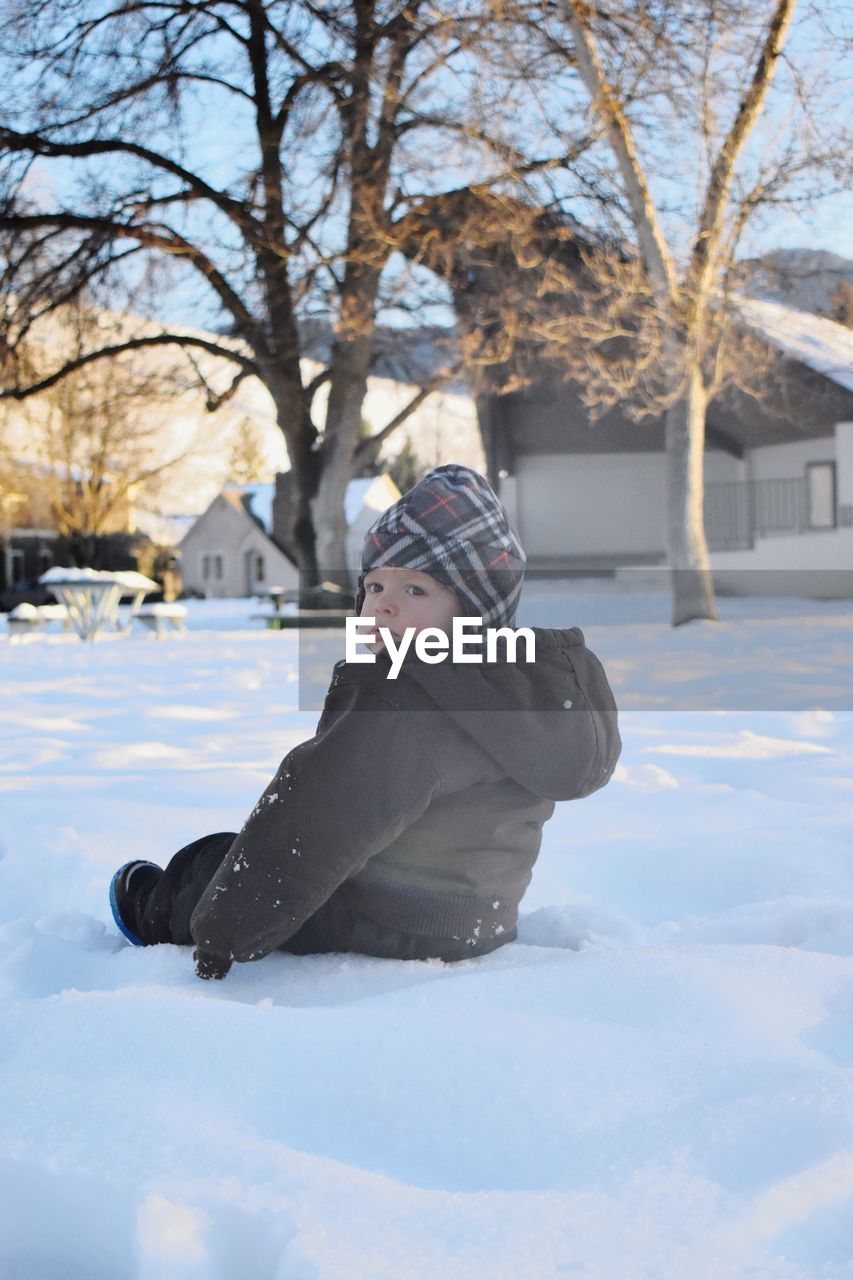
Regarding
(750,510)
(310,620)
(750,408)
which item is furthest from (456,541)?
(750,510)

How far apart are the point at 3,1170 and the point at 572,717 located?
100 centimetres

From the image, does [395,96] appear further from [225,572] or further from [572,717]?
[225,572]

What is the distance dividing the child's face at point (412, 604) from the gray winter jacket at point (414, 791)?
75mm

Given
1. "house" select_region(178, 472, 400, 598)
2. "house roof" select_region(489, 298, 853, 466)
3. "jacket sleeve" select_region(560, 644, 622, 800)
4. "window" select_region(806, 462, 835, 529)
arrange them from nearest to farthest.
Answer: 1. "jacket sleeve" select_region(560, 644, 622, 800)
2. "house roof" select_region(489, 298, 853, 466)
3. "window" select_region(806, 462, 835, 529)
4. "house" select_region(178, 472, 400, 598)

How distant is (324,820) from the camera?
168 centimetres

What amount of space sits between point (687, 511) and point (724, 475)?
32.9 feet

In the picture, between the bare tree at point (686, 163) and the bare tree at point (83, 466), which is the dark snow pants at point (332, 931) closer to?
the bare tree at point (686, 163)

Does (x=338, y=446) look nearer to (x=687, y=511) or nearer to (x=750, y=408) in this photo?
(x=687, y=511)

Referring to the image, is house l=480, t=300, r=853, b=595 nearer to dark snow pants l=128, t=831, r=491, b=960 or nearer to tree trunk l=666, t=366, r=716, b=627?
tree trunk l=666, t=366, r=716, b=627

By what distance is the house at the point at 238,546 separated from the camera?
148ft

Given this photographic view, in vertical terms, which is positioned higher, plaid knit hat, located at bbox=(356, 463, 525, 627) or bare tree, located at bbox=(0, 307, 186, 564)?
bare tree, located at bbox=(0, 307, 186, 564)

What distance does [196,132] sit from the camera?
1509cm

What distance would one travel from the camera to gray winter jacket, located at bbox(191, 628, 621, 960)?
1.69 metres

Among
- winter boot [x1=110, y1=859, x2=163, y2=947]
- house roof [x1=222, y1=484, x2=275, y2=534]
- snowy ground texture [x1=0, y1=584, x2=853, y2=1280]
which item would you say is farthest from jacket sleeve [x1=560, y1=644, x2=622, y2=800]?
house roof [x1=222, y1=484, x2=275, y2=534]
